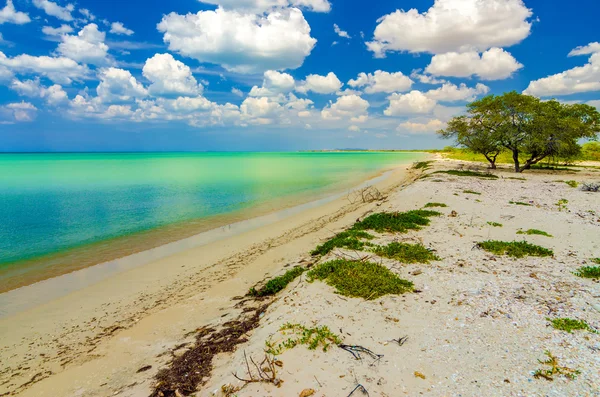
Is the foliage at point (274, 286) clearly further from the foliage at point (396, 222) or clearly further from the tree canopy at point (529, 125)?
the tree canopy at point (529, 125)

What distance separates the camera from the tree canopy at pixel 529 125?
34469 mm

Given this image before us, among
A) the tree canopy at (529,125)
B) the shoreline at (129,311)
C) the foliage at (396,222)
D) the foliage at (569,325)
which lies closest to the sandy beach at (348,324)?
the shoreline at (129,311)

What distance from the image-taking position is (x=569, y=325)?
5875 mm

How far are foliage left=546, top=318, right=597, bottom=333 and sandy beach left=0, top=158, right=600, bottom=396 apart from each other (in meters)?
0.15

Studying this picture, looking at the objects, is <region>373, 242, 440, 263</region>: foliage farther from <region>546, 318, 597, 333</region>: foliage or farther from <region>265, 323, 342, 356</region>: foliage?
<region>265, 323, 342, 356</region>: foliage

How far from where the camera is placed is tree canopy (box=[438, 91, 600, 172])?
34469mm

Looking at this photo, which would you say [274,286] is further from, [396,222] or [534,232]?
[534,232]

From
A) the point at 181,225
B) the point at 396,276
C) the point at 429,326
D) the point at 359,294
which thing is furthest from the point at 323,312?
the point at 181,225

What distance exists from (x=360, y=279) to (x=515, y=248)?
617 centimetres

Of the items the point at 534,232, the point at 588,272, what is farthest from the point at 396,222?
the point at 588,272

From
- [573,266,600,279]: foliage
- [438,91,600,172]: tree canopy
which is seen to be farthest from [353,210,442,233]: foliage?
[438,91,600,172]: tree canopy

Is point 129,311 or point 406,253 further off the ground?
point 406,253

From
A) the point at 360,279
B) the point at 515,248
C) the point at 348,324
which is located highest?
the point at 515,248

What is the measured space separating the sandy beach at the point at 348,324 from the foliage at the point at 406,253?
1.18ft
